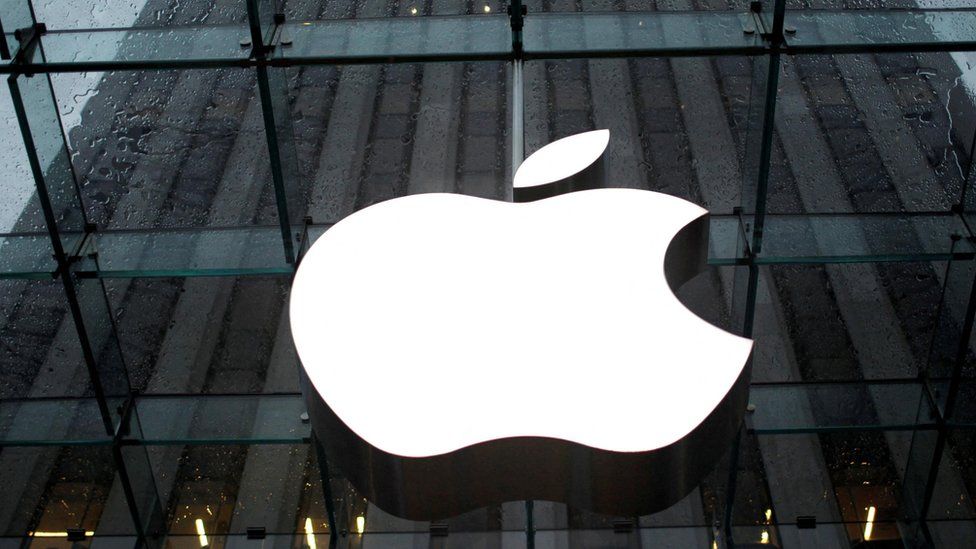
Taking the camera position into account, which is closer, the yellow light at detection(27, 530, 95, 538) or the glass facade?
the glass facade

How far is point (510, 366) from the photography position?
162 cm

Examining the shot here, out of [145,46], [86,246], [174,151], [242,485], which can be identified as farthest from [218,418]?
[145,46]

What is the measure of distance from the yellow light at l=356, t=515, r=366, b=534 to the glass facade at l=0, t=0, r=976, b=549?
2 cm

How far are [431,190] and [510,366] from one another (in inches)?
134

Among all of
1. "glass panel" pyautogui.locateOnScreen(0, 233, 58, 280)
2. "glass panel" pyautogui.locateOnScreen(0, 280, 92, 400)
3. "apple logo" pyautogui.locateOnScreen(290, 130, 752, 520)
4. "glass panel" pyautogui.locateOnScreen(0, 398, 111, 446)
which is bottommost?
"apple logo" pyautogui.locateOnScreen(290, 130, 752, 520)

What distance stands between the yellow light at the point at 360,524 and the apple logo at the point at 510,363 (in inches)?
148

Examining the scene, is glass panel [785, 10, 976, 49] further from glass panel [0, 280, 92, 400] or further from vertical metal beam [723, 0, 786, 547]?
glass panel [0, 280, 92, 400]

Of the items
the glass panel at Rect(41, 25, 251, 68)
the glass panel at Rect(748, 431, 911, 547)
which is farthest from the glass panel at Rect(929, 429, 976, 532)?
the glass panel at Rect(41, 25, 251, 68)

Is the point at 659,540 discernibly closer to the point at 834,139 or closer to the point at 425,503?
the point at 834,139

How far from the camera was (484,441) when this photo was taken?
1.56 m

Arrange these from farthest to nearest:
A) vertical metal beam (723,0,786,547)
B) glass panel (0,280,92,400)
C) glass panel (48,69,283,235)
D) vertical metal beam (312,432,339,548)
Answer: vertical metal beam (312,432,339,548) → glass panel (0,280,92,400) → glass panel (48,69,283,235) → vertical metal beam (723,0,786,547)

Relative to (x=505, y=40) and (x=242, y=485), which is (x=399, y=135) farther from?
(x=242, y=485)

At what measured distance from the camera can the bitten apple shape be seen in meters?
1.57

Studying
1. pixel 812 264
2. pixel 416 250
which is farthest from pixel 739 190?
pixel 416 250
